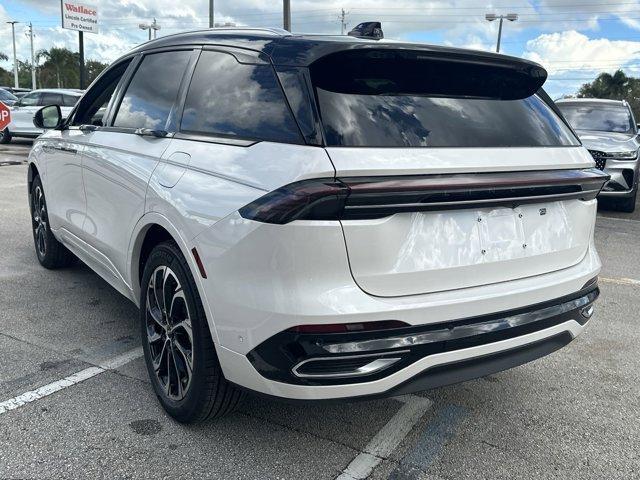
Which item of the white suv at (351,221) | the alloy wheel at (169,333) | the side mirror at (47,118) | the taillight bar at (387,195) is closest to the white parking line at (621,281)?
the white suv at (351,221)

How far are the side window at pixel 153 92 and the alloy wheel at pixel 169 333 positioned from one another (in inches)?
33.0

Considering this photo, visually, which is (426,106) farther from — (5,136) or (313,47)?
(5,136)

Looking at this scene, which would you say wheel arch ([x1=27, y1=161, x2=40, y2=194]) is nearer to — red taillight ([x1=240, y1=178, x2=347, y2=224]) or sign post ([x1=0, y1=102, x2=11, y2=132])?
red taillight ([x1=240, y1=178, x2=347, y2=224])

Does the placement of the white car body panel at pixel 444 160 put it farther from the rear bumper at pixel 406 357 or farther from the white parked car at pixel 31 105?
the white parked car at pixel 31 105

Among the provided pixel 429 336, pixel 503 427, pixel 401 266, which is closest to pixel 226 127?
pixel 401 266

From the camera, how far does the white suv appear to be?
6.98ft

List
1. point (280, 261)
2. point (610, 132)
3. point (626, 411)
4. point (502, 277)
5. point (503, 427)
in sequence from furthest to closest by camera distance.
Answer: point (610, 132) < point (626, 411) < point (503, 427) < point (502, 277) < point (280, 261)

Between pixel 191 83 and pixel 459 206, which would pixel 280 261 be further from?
pixel 191 83

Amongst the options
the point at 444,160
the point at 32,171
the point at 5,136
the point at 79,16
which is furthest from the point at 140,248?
the point at 79,16

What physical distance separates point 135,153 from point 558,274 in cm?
220

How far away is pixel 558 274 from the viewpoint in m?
2.69

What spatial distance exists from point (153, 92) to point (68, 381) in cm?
164

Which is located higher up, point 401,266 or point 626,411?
point 401,266

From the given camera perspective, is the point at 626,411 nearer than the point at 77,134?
Yes
